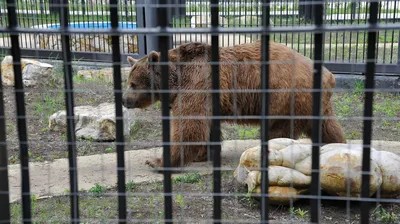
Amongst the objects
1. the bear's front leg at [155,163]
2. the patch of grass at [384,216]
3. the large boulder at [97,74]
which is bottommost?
the bear's front leg at [155,163]

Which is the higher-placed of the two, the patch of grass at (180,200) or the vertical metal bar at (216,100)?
the vertical metal bar at (216,100)

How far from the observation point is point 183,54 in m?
6.58

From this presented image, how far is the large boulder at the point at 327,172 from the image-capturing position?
4.90m

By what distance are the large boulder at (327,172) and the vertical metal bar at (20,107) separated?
226 cm

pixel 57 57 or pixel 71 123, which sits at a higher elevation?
pixel 71 123

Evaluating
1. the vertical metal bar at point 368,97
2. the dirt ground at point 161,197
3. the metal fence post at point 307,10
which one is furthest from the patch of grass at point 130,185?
the metal fence post at point 307,10

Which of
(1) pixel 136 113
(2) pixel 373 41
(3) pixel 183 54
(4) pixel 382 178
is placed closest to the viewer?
(2) pixel 373 41

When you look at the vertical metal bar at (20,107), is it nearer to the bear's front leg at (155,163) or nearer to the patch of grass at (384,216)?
the patch of grass at (384,216)

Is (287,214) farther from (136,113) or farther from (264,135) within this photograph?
(136,113)

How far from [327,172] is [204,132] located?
1814mm

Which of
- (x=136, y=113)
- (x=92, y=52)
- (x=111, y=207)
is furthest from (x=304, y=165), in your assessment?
(x=92, y=52)

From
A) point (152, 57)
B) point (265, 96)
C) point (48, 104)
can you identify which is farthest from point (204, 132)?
point (265, 96)

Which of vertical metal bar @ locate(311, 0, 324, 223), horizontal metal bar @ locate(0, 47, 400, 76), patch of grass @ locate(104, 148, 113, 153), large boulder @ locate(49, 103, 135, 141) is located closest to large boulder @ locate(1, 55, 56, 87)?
horizontal metal bar @ locate(0, 47, 400, 76)

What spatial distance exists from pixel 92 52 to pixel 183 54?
4.65 meters
